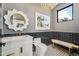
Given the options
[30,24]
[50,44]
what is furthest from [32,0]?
[50,44]

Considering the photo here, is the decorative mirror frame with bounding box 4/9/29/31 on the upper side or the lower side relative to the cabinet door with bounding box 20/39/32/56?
upper

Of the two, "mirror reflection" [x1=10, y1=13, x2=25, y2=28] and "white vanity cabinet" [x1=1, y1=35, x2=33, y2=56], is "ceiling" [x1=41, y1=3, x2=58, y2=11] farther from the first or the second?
"white vanity cabinet" [x1=1, y1=35, x2=33, y2=56]

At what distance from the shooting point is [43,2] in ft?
4.48

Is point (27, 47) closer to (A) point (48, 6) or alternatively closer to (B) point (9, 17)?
(B) point (9, 17)

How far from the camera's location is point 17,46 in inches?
52.8

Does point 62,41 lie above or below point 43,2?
below

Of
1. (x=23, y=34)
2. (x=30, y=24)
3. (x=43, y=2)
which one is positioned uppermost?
(x=43, y=2)

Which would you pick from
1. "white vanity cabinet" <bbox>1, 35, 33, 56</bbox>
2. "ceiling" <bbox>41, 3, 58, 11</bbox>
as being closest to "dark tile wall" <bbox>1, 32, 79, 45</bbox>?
"white vanity cabinet" <bbox>1, 35, 33, 56</bbox>

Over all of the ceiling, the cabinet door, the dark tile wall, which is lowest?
the cabinet door

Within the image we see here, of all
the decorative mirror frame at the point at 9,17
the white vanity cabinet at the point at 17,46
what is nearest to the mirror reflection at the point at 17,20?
the decorative mirror frame at the point at 9,17

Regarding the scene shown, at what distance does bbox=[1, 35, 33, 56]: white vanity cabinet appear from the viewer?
1.31 meters

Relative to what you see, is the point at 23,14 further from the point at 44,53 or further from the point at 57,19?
the point at 44,53

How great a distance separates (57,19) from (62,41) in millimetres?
272

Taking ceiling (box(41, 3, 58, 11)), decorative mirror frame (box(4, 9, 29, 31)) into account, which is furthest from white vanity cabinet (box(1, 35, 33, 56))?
ceiling (box(41, 3, 58, 11))
